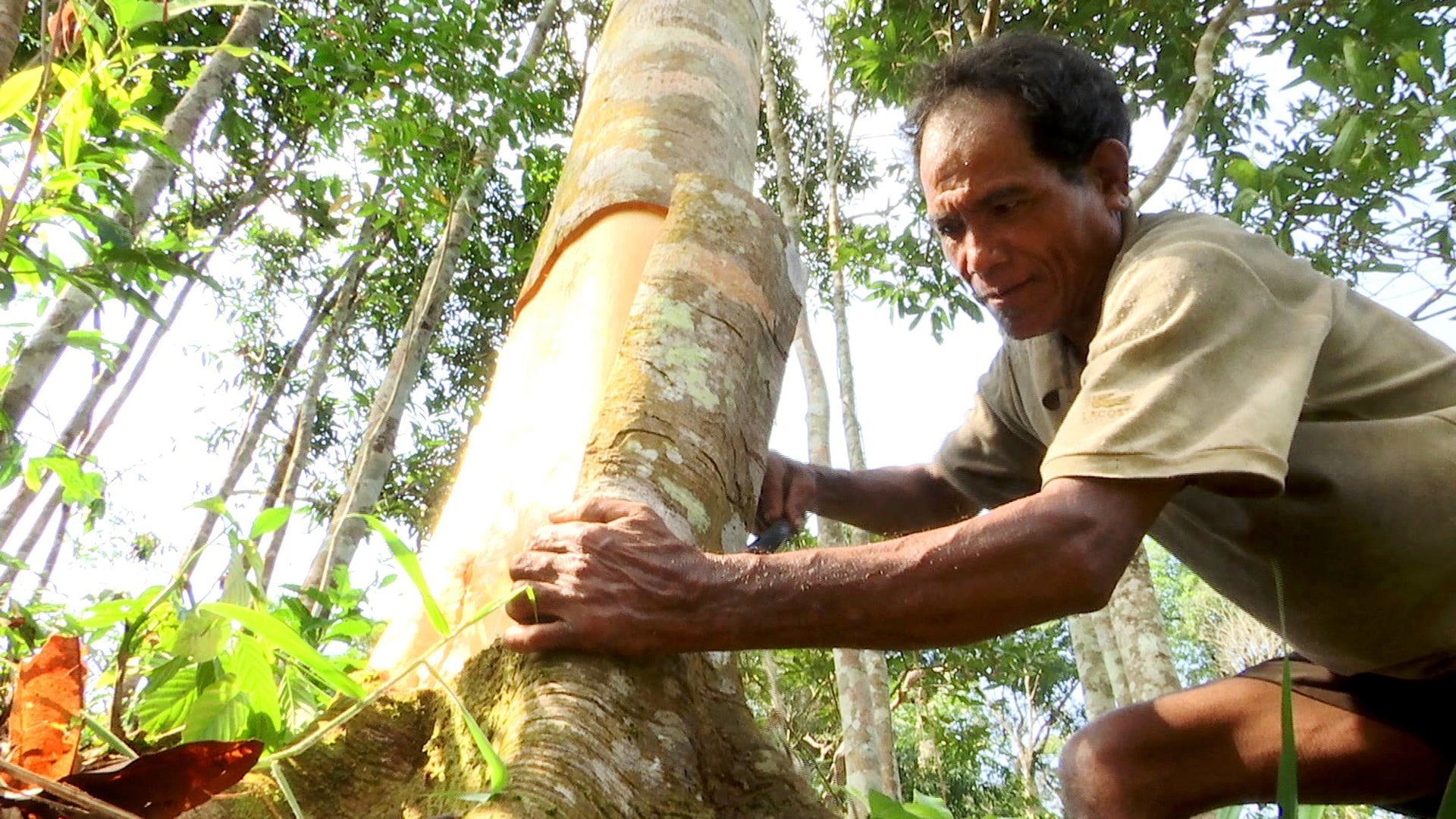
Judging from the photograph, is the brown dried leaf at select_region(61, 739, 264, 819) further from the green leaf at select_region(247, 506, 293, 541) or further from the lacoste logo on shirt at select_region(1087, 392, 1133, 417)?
the lacoste logo on shirt at select_region(1087, 392, 1133, 417)

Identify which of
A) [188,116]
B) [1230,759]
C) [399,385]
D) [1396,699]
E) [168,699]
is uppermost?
[188,116]

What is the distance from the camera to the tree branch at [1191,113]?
393 cm

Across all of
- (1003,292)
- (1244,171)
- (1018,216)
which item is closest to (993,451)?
(1003,292)

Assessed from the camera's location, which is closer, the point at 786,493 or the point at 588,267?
the point at 588,267

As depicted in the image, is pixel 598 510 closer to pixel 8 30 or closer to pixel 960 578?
pixel 960 578

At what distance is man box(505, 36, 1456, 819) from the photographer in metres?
1.19

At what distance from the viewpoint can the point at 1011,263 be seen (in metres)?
1.72

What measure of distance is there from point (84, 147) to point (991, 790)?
13.8m

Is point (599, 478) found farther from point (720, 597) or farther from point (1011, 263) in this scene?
point (1011, 263)

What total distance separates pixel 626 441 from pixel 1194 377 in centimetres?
76

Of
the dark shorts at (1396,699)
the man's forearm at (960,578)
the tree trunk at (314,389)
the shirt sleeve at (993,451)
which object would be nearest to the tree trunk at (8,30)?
the man's forearm at (960,578)

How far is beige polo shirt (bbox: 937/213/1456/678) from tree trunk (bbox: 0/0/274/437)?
5.33ft

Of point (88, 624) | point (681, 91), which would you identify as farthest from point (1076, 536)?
point (88, 624)

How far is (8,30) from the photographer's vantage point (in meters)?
1.05
